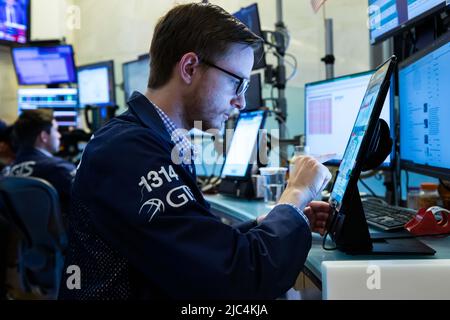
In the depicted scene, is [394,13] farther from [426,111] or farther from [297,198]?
[297,198]

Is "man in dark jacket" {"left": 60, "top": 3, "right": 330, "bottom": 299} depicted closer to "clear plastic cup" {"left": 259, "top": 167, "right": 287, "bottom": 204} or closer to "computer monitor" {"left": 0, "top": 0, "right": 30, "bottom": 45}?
"clear plastic cup" {"left": 259, "top": 167, "right": 287, "bottom": 204}

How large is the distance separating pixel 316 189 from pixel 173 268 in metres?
0.36

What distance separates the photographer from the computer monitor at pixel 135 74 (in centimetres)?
306

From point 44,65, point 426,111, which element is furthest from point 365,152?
point 44,65

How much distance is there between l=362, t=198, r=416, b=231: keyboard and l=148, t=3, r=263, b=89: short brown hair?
53cm

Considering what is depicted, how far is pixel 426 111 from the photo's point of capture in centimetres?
119

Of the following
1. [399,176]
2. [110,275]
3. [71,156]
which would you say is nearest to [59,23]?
[71,156]

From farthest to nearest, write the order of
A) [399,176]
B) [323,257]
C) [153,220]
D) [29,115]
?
[29,115] → [399,176] → [323,257] → [153,220]

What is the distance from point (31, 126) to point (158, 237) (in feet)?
8.25

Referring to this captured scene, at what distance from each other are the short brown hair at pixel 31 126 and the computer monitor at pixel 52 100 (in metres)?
0.75

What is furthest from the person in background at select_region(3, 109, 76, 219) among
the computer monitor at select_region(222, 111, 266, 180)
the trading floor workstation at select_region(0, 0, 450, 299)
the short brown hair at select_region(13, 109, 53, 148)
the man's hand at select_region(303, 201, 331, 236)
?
the man's hand at select_region(303, 201, 331, 236)

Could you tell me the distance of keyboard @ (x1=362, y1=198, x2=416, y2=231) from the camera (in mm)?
1035

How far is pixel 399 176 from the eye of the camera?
62.7 inches

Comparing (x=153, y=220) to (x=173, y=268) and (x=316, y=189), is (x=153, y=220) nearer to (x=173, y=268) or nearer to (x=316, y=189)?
(x=173, y=268)
